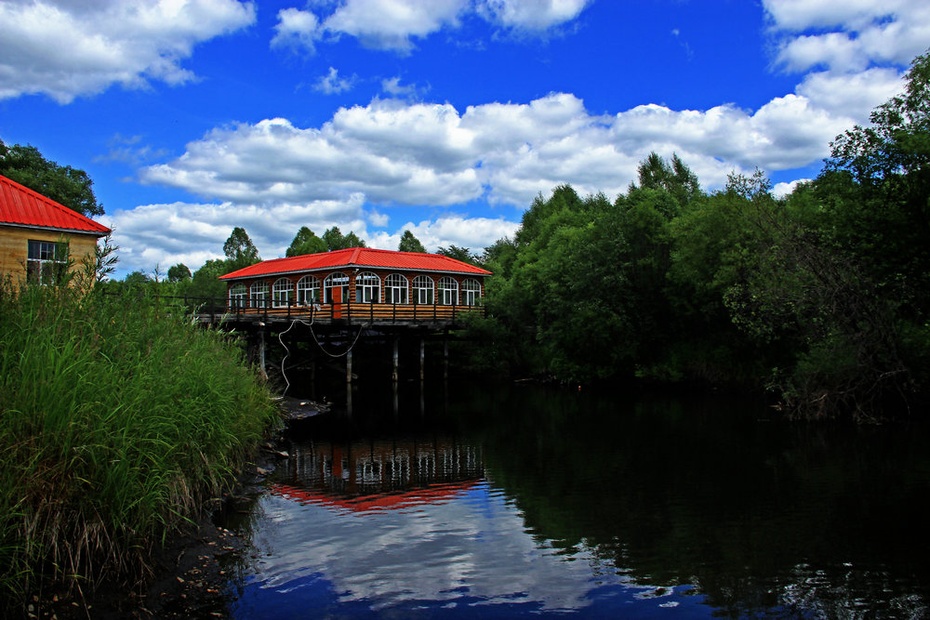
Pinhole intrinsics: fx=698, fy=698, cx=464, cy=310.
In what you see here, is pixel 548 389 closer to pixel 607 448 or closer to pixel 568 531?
pixel 607 448

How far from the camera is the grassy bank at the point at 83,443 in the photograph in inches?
227

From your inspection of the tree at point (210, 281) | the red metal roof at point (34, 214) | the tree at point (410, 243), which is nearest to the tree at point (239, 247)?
the tree at point (210, 281)

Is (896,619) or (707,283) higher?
(707,283)

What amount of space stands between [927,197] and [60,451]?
59.6 ft

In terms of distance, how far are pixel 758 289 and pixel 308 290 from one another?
969 inches

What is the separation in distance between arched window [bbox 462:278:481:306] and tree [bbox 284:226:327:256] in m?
21.9

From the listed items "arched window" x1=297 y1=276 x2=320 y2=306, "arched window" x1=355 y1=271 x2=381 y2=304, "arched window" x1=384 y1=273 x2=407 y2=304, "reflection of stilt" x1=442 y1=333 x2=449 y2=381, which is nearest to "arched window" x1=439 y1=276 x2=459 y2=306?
"reflection of stilt" x1=442 y1=333 x2=449 y2=381

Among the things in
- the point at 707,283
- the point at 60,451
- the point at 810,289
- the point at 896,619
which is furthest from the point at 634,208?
the point at 60,451

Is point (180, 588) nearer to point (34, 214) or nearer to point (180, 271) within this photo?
point (34, 214)

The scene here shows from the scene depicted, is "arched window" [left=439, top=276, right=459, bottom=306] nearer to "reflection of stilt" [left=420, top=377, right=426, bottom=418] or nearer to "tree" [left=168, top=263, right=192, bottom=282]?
"reflection of stilt" [left=420, top=377, right=426, bottom=418]

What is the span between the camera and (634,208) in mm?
34250

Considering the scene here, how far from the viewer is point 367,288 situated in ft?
123

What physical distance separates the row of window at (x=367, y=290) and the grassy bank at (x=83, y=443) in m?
27.1

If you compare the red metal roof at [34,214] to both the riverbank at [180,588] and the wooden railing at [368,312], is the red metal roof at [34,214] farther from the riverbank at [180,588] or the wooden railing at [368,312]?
the riverbank at [180,588]
